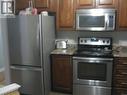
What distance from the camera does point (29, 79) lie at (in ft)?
11.0

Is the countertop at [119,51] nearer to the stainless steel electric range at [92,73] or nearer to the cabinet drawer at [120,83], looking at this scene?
the stainless steel electric range at [92,73]

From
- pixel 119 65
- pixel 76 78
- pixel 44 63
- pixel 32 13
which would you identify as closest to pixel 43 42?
pixel 44 63

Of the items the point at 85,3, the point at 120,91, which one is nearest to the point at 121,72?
the point at 120,91

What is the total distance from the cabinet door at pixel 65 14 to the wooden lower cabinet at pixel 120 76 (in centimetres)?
109

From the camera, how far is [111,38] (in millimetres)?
3697

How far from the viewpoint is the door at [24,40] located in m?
3.19

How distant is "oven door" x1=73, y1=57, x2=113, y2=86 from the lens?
3215 millimetres

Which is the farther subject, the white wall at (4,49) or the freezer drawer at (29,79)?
the freezer drawer at (29,79)

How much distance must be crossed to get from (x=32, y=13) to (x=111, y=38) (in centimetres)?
159

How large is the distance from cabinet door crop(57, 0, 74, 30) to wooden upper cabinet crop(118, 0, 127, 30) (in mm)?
856

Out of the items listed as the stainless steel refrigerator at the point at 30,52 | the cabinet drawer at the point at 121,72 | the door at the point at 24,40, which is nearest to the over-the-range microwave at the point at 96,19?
the stainless steel refrigerator at the point at 30,52

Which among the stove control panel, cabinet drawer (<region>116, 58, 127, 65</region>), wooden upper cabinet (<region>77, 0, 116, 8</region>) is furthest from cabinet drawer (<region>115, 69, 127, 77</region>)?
wooden upper cabinet (<region>77, 0, 116, 8</region>)

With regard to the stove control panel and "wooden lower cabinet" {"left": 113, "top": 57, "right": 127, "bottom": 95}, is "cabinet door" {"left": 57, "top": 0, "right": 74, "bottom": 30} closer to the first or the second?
the stove control panel

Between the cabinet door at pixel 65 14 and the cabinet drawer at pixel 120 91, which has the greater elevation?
the cabinet door at pixel 65 14
